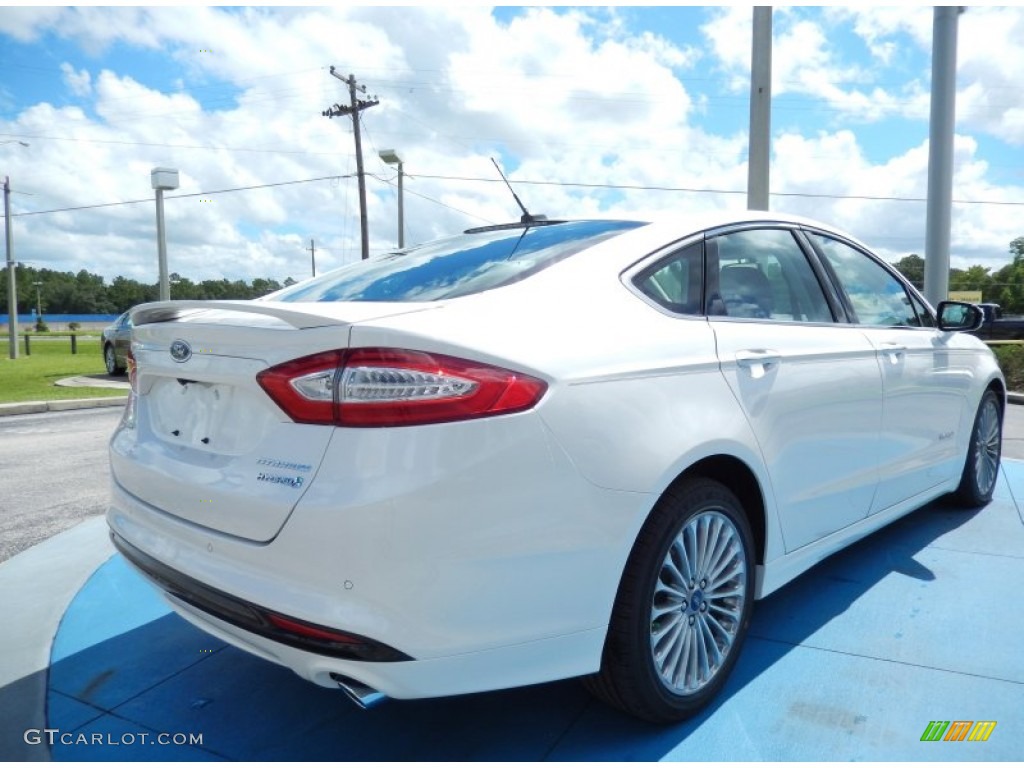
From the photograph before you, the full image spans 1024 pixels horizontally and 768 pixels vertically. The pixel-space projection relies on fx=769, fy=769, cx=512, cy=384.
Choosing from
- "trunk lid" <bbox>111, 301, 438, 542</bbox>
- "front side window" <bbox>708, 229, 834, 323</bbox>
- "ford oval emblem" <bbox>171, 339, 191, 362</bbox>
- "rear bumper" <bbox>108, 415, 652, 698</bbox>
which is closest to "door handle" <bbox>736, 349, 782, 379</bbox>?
"front side window" <bbox>708, 229, 834, 323</bbox>

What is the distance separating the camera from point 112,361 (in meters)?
16.9

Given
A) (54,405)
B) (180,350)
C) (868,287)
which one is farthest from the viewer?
(54,405)

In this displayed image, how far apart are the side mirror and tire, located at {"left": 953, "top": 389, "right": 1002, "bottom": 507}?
558 millimetres

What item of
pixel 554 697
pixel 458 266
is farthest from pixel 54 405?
pixel 554 697

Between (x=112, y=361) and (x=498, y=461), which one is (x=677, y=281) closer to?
(x=498, y=461)

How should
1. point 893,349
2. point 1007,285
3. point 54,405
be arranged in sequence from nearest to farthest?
point 893,349 → point 54,405 → point 1007,285

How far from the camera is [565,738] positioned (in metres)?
2.36

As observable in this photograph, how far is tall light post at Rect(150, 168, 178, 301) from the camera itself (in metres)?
17.4

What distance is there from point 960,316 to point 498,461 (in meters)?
3.58

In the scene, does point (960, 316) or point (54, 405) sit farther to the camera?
point (54, 405)

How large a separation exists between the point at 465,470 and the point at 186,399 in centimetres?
101

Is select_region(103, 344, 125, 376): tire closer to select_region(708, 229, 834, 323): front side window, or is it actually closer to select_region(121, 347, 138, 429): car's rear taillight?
select_region(121, 347, 138, 429): car's rear taillight

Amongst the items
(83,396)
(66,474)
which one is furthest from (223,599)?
(83,396)

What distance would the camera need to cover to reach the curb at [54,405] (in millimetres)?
11094
